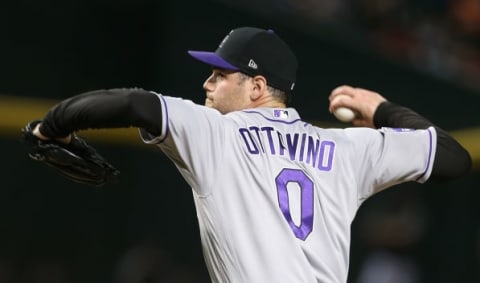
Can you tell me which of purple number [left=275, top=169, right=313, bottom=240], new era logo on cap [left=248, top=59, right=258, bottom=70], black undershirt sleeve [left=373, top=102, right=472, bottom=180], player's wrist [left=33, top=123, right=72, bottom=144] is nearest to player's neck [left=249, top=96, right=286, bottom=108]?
new era logo on cap [left=248, top=59, right=258, bottom=70]

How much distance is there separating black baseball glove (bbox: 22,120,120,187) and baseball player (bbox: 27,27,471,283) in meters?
0.05

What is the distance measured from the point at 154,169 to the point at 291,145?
5150 mm

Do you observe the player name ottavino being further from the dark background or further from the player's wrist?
the dark background

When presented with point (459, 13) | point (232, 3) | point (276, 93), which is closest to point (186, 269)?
point (232, 3)

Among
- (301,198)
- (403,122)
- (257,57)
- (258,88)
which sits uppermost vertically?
(257,57)

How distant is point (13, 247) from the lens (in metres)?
8.27

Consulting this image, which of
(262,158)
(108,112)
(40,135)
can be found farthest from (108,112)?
(262,158)

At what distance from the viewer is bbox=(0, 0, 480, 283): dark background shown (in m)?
7.36

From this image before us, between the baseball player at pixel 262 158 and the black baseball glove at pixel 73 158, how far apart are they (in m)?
0.05

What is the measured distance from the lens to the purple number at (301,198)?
3543 millimetres

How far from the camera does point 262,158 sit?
356cm

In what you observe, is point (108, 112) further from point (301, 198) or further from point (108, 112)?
point (301, 198)

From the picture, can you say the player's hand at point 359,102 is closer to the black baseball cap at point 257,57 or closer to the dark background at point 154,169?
the black baseball cap at point 257,57

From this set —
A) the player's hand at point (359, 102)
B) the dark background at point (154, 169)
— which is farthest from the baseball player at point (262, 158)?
the dark background at point (154, 169)
